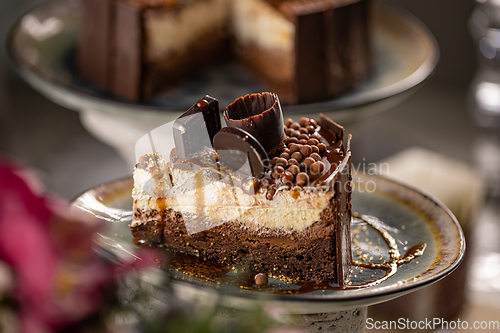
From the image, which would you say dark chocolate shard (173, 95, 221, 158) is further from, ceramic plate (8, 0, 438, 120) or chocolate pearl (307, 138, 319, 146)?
ceramic plate (8, 0, 438, 120)

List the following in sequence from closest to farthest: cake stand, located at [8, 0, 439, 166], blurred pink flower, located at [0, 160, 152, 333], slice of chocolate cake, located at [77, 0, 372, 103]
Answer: blurred pink flower, located at [0, 160, 152, 333] < cake stand, located at [8, 0, 439, 166] < slice of chocolate cake, located at [77, 0, 372, 103]

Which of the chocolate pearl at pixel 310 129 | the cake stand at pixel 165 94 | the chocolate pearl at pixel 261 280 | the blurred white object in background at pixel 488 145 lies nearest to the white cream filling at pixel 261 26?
the cake stand at pixel 165 94

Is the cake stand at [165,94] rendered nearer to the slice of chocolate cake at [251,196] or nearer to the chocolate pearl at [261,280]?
the slice of chocolate cake at [251,196]

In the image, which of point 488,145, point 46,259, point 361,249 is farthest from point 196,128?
point 488,145

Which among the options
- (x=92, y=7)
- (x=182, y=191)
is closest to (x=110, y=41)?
(x=92, y=7)

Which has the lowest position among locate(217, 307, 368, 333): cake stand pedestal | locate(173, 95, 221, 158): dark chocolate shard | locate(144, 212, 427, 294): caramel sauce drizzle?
locate(217, 307, 368, 333): cake stand pedestal

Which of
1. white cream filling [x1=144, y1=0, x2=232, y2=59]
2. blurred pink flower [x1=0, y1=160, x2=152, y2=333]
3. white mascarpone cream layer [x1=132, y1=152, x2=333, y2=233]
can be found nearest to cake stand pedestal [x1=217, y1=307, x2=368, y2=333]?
white mascarpone cream layer [x1=132, y1=152, x2=333, y2=233]

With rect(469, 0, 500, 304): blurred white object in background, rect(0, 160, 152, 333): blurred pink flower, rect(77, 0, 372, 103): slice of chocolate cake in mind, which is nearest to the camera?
rect(0, 160, 152, 333): blurred pink flower
